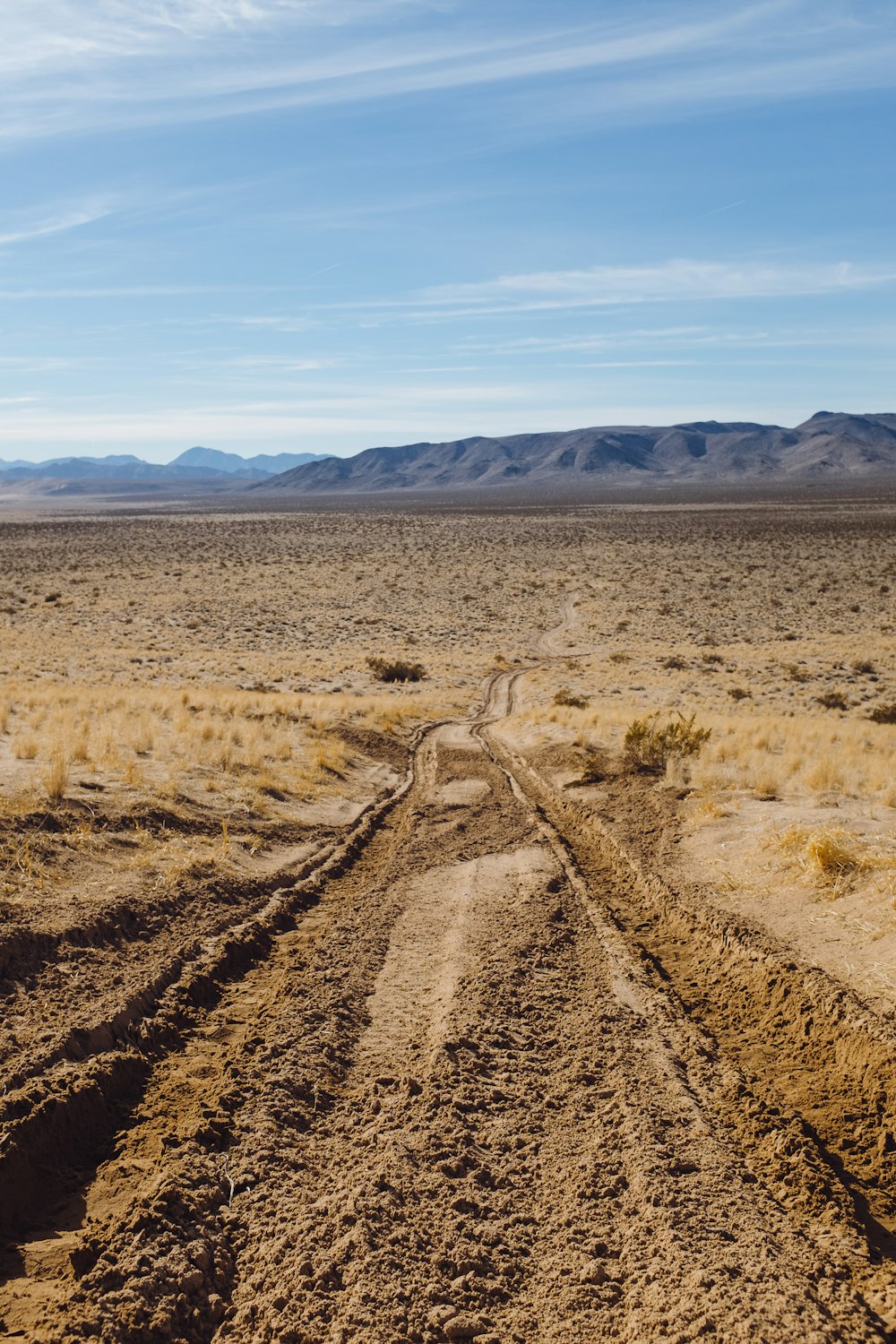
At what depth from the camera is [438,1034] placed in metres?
5.60

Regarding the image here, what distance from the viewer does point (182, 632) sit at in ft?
117

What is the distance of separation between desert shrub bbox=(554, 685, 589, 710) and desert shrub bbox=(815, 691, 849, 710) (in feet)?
19.4

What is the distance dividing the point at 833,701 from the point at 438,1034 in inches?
794

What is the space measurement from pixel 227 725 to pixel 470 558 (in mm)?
47163

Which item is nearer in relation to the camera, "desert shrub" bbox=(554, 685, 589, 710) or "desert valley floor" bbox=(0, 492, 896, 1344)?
"desert valley floor" bbox=(0, 492, 896, 1344)

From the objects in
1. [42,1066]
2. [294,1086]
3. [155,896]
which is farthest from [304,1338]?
[155,896]

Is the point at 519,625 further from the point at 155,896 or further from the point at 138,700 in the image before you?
the point at 155,896

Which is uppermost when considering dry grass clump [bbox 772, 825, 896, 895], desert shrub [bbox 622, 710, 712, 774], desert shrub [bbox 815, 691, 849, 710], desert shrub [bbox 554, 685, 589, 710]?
dry grass clump [bbox 772, 825, 896, 895]

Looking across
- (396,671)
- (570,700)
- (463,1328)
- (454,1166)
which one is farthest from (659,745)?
(396,671)

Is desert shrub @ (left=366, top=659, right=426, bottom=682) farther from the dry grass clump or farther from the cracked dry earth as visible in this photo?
the cracked dry earth

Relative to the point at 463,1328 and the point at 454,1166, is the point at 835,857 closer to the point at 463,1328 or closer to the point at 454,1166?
the point at 454,1166

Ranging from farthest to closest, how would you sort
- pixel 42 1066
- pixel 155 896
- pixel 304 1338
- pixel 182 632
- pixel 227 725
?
pixel 182 632 → pixel 227 725 → pixel 155 896 → pixel 42 1066 → pixel 304 1338

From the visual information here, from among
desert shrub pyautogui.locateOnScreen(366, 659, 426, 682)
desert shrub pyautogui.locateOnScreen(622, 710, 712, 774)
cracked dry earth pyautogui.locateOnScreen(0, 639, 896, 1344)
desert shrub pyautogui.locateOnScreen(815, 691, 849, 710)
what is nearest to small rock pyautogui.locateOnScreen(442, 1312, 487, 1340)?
cracked dry earth pyautogui.locateOnScreen(0, 639, 896, 1344)

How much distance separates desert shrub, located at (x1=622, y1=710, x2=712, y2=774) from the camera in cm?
1353
